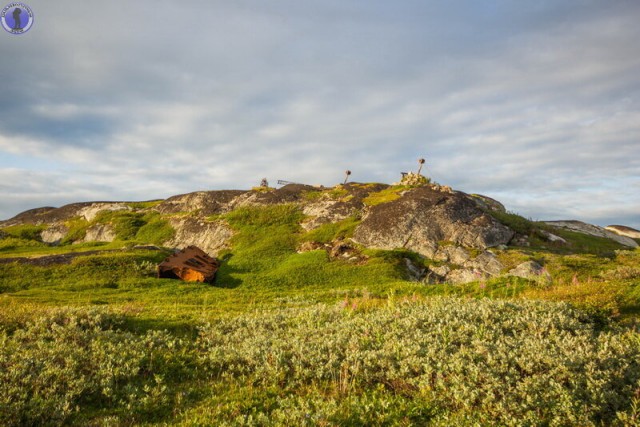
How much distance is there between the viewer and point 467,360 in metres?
9.23

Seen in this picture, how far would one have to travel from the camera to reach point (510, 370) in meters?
8.59

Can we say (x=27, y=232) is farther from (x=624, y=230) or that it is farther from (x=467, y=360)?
(x=624, y=230)

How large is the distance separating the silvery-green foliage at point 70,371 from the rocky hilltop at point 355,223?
20.5 m

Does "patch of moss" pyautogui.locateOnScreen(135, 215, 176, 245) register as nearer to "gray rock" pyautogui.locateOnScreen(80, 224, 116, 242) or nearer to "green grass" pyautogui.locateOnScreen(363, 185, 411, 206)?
→ "gray rock" pyautogui.locateOnScreen(80, 224, 116, 242)

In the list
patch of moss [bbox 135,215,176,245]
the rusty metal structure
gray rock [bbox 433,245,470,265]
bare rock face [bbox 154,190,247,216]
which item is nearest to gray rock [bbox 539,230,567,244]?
gray rock [bbox 433,245,470,265]

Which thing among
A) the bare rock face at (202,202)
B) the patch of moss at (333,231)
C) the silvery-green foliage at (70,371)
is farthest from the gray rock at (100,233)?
the silvery-green foliage at (70,371)

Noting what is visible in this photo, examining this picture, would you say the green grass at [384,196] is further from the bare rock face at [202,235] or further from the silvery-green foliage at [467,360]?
the silvery-green foliage at [467,360]

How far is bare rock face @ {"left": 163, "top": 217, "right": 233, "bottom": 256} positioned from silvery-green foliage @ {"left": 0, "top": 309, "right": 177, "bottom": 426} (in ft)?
111

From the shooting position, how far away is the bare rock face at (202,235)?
47.9 m

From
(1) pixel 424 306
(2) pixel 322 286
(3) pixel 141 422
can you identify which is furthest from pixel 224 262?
(3) pixel 141 422

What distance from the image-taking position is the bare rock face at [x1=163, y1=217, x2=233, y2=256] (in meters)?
47.9

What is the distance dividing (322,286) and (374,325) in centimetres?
1870

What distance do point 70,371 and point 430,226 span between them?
3572 cm

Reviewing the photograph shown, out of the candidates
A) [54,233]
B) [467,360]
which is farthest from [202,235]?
[467,360]
